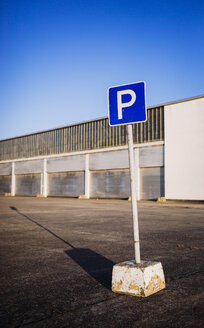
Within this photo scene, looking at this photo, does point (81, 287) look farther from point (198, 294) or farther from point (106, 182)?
point (106, 182)

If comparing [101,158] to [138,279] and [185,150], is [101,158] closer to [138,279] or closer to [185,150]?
[185,150]

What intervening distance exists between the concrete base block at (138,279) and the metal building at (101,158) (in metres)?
24.3

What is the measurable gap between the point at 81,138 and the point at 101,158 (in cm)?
469

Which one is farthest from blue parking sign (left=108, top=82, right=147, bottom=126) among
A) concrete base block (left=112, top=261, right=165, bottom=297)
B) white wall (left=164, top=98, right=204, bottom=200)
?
white wall (left=164, top=98, right=204, bottom=200)

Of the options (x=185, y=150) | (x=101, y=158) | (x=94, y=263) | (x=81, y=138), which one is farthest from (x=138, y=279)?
(x=81, y=138)

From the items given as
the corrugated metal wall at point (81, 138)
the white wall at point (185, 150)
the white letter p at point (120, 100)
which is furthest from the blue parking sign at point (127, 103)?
the corrugated metal wall at point (81, 138)

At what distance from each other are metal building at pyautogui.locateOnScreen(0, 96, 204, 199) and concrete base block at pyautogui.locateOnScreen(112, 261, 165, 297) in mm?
24320

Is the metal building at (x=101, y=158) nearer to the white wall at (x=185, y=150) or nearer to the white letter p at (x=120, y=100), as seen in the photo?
the white wall at (x=185, y=150)

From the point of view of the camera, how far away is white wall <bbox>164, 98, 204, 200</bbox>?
27.2 meters

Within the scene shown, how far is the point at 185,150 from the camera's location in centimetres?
2805

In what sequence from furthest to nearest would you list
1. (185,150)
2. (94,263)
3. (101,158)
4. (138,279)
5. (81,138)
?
(81,138)
(101,158)
(185,150)
(94,263)
(138,279)

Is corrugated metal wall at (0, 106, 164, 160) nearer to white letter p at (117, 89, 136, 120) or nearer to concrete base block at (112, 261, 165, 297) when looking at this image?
white letter p at (117, 89, 136, 120)

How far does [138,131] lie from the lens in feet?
105

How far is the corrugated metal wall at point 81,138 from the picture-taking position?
30.9 meters
